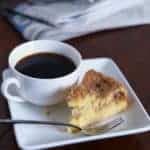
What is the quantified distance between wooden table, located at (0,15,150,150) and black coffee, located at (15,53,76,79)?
0.21 ft

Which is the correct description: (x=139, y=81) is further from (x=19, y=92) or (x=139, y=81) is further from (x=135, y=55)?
(x=19, y=92)

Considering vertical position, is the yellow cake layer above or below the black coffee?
below

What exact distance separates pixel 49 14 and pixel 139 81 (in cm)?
27

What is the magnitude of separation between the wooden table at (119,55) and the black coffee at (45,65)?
0.21 feet

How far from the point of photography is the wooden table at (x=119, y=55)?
57 cm

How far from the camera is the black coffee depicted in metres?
0.61

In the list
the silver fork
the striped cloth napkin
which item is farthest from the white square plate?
the striped cloth napkin

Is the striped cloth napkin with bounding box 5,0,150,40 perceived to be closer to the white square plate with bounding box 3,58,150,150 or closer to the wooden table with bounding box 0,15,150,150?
the wooden table with bounding box 0,15,150,150

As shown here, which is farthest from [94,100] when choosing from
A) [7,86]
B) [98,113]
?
[7,86]

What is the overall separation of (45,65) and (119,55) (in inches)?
7.3

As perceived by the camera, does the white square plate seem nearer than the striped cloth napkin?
Yes

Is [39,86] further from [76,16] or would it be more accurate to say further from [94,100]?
[76,16]

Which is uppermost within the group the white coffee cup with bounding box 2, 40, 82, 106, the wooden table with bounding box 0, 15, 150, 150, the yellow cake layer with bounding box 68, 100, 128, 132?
the white coffee cup with bounding box 2, 40, 82, 106

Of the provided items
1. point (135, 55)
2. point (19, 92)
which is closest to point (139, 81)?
point (135, 55)
